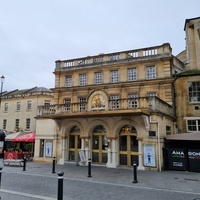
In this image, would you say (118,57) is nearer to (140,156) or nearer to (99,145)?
(99,145)

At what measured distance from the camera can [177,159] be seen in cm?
1451

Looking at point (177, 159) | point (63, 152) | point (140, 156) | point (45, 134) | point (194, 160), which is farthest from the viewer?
point (45, 134)

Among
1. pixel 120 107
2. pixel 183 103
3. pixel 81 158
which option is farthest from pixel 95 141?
pixel 183 103

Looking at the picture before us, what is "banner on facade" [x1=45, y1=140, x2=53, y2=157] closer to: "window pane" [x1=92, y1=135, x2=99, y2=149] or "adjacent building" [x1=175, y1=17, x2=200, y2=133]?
"window pane" [x1=92, y1=135, x2=99, y2=149]

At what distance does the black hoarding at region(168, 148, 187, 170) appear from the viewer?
46.9ft

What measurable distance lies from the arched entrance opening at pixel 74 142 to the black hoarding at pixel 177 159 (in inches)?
308

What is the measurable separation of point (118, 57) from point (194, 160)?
11.9 meters

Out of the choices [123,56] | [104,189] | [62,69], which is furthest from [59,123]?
[104,189]

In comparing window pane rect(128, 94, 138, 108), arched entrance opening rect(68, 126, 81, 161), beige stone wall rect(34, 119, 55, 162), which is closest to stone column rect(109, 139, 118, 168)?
window pane rect(128, 94, 138, 108)

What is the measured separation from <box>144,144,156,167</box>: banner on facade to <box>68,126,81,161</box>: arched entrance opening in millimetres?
6350

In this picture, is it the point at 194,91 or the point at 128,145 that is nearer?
the point at 128,145

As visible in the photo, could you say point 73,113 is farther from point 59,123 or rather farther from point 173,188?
point 173,188

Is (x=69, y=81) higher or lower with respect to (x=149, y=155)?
higher

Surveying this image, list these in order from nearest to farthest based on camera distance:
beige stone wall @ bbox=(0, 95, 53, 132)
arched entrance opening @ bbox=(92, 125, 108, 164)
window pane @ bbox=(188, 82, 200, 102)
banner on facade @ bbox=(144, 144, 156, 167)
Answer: banner on facade @ bbox=(144, 144, 156, 167), arched entrance opening @ bbox=(92, 125, 108, 164), window pane @ bbox=(188, 82, 200, 102), beige stone wall @ bbox=(0, 95, 53, 132)
